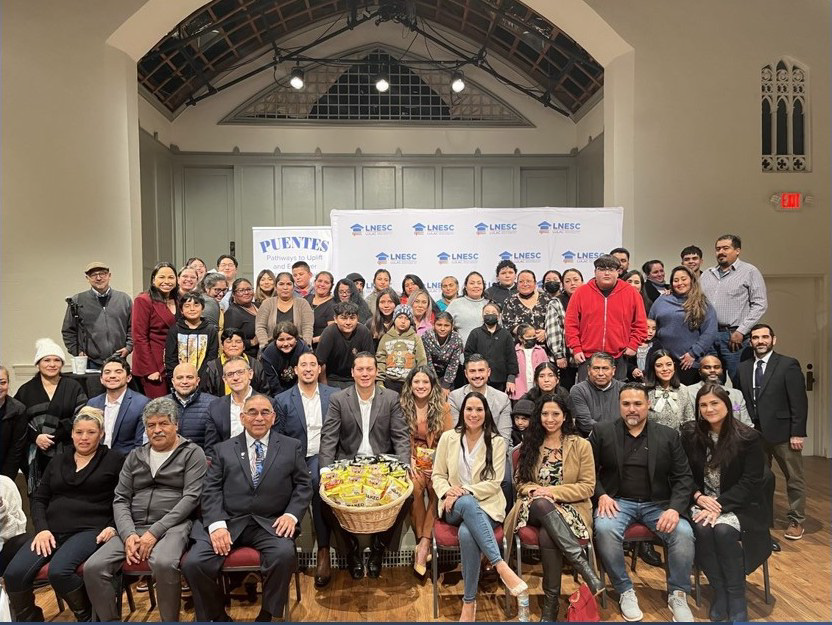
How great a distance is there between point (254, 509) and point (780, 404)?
3.90 metres

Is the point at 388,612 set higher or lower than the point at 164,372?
lower

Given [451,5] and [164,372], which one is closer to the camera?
[164,372]

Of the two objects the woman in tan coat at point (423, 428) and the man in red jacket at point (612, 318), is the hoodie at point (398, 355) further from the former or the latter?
the man in red jacket at point (612, 318)

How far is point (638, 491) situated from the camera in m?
3.45

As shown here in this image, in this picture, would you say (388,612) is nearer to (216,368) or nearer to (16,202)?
(216,368)

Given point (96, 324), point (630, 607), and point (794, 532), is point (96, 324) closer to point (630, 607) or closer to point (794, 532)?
point (630, 607)

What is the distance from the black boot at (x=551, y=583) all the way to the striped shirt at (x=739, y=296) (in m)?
2.73

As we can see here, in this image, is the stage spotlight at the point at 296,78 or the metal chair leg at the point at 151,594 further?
the stage spotlight at the point at 296,78

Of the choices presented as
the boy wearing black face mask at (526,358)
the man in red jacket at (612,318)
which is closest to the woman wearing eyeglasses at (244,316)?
the boy wearing black face mask at (526,358)

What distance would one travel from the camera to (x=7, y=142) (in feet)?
20.0

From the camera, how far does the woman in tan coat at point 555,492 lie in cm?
320

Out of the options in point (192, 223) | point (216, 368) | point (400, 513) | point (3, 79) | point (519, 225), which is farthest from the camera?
point (192, 223)

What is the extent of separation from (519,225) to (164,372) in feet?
12.9

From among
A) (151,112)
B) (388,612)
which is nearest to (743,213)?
(388,612)
